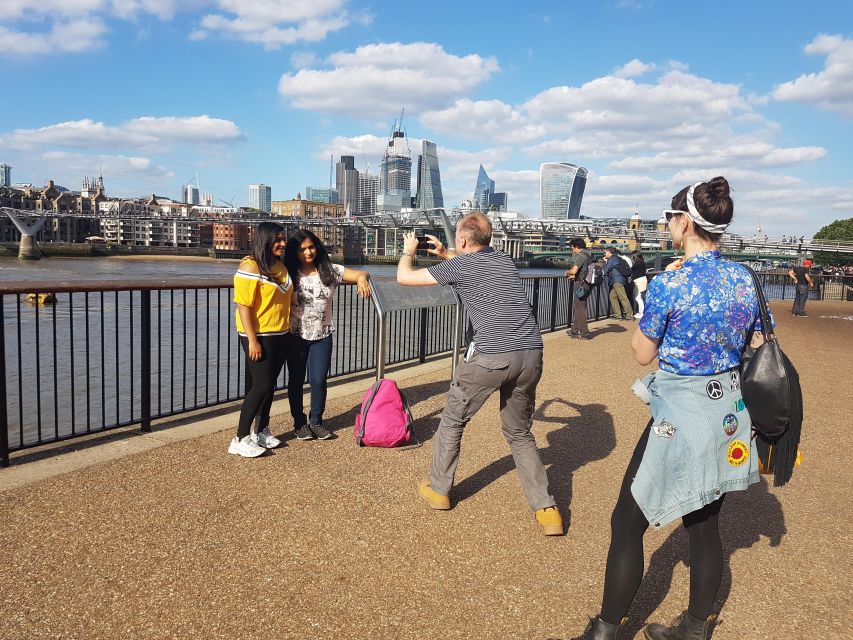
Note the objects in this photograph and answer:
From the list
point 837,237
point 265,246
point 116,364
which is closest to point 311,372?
point 265,246

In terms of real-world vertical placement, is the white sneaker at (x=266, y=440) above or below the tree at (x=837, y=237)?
below

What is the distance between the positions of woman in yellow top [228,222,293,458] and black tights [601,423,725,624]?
280 centimetres

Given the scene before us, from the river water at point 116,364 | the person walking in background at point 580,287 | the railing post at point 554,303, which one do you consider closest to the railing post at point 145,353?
the river water at point 116,364

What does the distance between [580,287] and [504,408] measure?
8.12 meters

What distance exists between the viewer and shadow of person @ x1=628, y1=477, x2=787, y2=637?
2.85 metres

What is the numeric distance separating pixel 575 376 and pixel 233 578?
19.2ft

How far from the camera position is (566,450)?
5047 millimetres

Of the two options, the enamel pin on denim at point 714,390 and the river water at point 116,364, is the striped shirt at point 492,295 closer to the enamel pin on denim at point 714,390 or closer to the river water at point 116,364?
the enamel pin on denim at point 714,390

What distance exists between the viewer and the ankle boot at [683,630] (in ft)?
7.98

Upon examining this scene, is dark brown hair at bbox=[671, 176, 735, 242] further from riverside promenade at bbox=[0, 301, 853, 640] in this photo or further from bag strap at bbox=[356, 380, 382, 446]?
bag strap at bbox=[356, 380, 382, 446]

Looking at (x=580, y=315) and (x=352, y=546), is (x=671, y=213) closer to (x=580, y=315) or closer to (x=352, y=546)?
(x=352, y=546)

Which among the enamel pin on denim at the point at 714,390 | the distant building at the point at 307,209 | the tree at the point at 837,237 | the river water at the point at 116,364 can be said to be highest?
the distant building at the point at 307,209

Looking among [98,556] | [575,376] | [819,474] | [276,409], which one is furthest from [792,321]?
[98,556]

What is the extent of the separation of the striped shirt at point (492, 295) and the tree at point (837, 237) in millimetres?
94463
